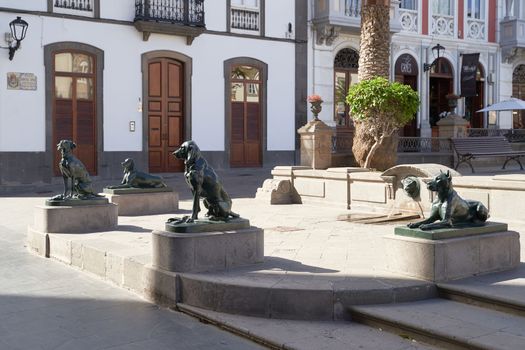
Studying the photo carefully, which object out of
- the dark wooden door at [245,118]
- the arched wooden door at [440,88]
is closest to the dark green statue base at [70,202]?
the dark wooden door at [245,118]

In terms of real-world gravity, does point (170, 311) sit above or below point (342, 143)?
below

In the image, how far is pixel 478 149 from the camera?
19.3 meters

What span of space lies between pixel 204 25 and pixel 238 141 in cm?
399

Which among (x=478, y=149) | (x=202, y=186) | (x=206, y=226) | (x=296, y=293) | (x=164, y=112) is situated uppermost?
(x=164, y=112)

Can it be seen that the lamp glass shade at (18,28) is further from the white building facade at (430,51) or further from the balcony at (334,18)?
the balcony at (334,18)

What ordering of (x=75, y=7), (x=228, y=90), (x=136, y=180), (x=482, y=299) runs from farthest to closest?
(x=228, y=90), (x=75, y=7), (x=136, y=180), (x=482, y=299)

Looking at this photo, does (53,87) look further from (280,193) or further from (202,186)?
(202,186)

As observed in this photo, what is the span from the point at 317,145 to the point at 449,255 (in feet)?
28.6

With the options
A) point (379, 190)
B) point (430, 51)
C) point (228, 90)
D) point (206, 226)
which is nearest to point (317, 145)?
point (379, 190)

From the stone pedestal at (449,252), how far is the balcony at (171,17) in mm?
15901

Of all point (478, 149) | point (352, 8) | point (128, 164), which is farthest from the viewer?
point (352, 8)

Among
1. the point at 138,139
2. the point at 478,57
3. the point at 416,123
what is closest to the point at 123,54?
the point at 138,139

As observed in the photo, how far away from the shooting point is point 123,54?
68.1 feet

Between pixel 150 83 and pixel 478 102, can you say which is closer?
pixel 150 83
